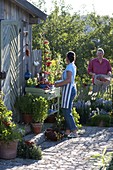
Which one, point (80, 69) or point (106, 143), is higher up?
point (80, 69)

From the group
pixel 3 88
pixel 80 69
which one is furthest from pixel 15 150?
pixel 80 69

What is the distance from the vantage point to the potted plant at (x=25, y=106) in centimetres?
1051

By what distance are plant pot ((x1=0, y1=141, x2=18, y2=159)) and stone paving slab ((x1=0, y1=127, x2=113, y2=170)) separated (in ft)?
0.41

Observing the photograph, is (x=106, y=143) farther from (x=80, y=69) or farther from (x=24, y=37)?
(x=80, y=69)

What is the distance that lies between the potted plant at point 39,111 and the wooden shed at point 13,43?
0.55 meters

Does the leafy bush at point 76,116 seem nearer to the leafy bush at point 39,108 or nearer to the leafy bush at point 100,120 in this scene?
the leafy bush at point 100,120

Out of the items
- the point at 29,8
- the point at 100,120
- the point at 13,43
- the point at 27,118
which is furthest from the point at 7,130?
the point at 100,120

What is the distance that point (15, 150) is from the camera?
27.3ft

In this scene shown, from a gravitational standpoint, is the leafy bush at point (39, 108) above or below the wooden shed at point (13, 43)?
below

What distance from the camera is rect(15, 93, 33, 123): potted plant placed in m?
10.5

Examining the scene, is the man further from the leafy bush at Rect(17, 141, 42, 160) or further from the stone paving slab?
the leafy bush at Rect(17, 141, 42, 160)

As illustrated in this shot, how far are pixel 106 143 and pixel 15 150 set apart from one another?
2.29 m

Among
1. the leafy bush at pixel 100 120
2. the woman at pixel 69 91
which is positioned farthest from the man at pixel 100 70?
the woman at pixel 69 91

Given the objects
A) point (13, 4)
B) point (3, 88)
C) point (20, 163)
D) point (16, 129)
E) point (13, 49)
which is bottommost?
point (20, 163)
